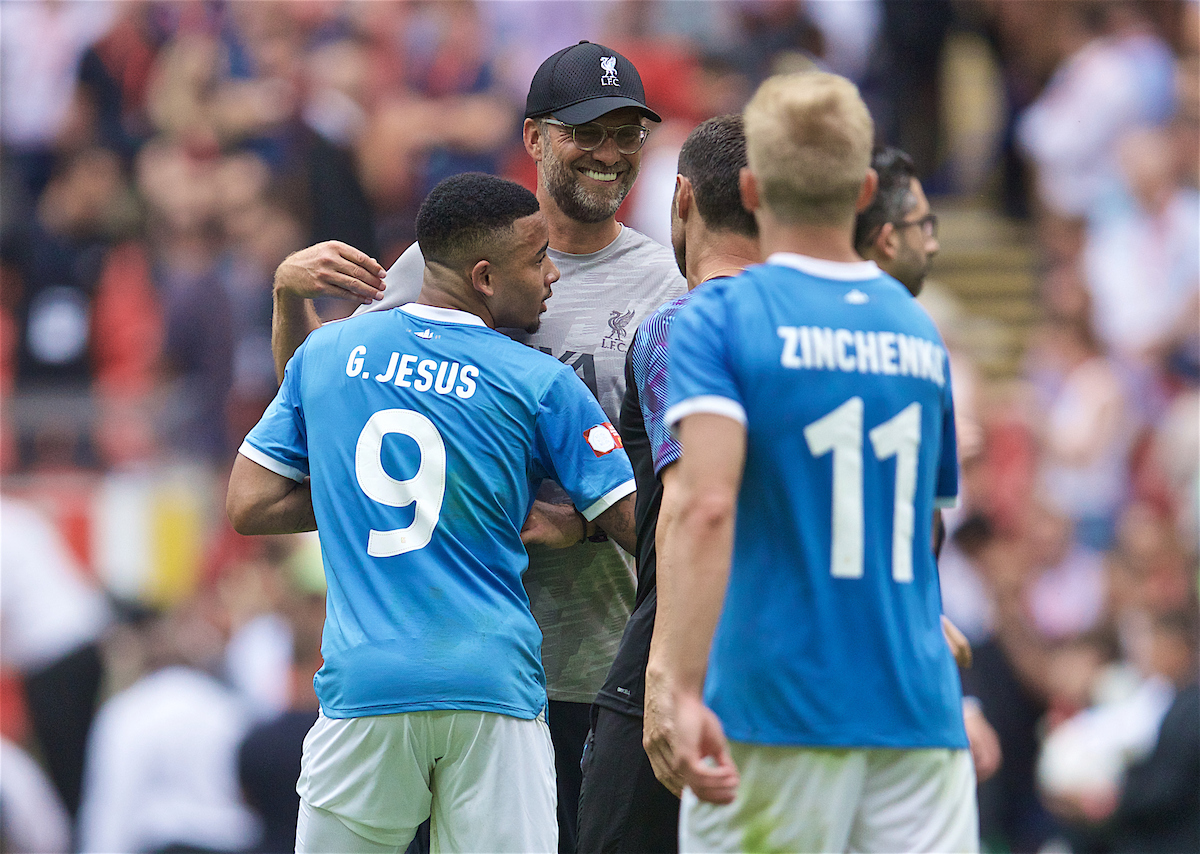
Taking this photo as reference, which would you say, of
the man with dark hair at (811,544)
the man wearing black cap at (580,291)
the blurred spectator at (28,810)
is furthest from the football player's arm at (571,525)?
the blurred spectator at (28,810)

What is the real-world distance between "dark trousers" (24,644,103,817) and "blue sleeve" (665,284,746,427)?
7.19 meters

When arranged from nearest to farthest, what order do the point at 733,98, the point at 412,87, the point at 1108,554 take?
1. the point at 1108,554
2. the point at 733,98
3. the point at 412,87

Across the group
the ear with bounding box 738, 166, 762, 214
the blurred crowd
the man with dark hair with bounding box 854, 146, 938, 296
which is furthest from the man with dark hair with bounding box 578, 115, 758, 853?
the blurred crowd

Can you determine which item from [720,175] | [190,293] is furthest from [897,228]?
[190,293]

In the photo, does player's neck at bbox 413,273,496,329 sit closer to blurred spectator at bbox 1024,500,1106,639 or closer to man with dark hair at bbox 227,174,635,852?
man with dark hair at bbox 227,174,635,852

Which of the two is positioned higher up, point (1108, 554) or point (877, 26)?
Result: point (877, 26)

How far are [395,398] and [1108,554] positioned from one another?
638 cm

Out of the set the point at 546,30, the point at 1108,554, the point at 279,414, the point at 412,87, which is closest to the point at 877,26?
the point at 546,30

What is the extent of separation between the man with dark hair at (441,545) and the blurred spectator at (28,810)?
5.76 metres

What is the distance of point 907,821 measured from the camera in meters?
3.04

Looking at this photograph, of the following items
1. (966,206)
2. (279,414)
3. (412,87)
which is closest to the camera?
(279,414)

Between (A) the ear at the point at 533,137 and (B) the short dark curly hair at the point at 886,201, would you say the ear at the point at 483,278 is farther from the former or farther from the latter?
(B) the short dark curly hair at the point at 886,201

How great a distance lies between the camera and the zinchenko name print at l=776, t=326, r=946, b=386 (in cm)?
301

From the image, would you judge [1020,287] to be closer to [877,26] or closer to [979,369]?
[979,369]
